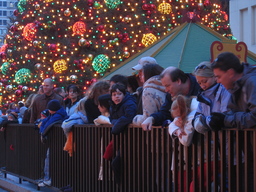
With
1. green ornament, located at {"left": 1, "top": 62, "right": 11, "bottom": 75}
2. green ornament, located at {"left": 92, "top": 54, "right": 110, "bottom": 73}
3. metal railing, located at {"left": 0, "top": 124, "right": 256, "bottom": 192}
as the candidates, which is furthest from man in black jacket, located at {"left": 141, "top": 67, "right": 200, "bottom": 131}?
green ornament, located at {"left": 1, "top": 62, "right": 11, "bottom": 75}

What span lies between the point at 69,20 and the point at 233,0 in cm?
1396

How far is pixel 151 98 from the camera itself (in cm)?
734

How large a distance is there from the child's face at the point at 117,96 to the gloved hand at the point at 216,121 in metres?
2.79

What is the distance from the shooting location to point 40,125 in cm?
1109

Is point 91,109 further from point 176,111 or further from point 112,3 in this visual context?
point 112,3

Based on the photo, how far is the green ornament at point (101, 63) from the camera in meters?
23.3

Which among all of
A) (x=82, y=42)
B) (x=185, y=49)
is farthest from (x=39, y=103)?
(x=82, y=42)

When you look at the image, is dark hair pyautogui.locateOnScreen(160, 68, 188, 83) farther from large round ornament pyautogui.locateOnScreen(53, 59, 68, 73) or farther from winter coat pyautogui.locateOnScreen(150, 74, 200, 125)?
large round ornament pyautogui.locateOnScreen(53, 59, 68, 73)

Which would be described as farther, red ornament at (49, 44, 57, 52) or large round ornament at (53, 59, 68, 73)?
red ornament at (49, 44, 57, 52)

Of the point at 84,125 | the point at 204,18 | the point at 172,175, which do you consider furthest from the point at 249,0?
the point at 172,175

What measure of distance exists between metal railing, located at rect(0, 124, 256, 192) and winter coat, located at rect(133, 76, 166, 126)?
0.18 metres

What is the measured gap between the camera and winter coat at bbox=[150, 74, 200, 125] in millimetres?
6895

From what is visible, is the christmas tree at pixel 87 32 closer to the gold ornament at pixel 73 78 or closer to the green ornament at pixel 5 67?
the gold ornament at pixel 73 78

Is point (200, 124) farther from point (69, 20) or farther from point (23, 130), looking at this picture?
point (69, 20)
